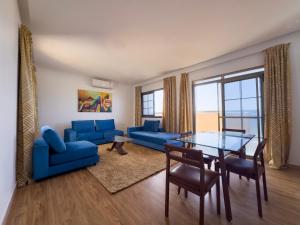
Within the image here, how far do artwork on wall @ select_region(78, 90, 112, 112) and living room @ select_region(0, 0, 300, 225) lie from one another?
544mm

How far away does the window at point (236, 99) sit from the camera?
288cm

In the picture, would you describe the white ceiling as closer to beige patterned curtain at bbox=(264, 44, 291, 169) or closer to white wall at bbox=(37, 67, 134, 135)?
beige patterned curtain at bbox=(264, 44, 291, 169)

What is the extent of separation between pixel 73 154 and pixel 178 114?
3195 millimetres

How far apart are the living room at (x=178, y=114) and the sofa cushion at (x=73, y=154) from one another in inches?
0.7

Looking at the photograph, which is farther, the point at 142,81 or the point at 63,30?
the point at 142,81

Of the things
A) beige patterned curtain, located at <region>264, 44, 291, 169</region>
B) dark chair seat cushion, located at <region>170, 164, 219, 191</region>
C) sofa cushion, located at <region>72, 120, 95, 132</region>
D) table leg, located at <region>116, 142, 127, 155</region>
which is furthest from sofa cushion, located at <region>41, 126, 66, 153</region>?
beige patterned curtain, located at <region>264, 44, 291, 169</region>

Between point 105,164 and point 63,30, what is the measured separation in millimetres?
2643

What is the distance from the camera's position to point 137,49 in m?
2.90

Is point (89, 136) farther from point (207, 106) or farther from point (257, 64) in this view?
point (257, 64)

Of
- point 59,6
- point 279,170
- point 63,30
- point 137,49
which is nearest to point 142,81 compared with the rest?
point 137,49

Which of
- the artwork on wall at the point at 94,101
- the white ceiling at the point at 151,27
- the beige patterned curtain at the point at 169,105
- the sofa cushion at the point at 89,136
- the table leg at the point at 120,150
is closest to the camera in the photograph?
the white ceiling at the point at 151,27

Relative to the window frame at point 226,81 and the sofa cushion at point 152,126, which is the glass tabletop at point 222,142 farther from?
the sofa cushion at point 152,126

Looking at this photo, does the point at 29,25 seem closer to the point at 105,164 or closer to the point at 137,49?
the point at 137,49

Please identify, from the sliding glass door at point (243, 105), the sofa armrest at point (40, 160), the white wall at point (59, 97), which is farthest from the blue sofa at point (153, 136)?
the sofa armrest at point (40, 160)
